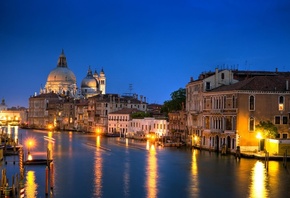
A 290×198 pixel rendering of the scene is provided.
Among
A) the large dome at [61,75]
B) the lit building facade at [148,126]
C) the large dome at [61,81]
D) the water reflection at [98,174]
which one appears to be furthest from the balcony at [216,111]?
the large dome at [61,75]

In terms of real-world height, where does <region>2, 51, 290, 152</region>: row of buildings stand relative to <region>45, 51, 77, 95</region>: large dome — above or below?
below

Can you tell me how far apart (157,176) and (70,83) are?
82507 mm

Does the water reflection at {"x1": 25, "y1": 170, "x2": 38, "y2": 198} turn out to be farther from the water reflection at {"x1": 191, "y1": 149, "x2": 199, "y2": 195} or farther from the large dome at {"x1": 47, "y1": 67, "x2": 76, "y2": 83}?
the large dome at {"x1": 47, "y1": 67, "x2": 76, "y2": 83}

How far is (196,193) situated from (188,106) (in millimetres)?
20862

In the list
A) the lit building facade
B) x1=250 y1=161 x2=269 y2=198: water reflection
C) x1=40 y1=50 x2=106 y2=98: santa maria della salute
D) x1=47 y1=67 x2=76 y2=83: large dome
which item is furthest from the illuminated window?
x1=47 y1=67 x2=76 y2=83: large dome

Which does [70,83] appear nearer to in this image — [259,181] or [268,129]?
[268,129]

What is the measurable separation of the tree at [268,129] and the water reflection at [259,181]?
3.97 m

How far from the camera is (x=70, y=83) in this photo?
4070 inches

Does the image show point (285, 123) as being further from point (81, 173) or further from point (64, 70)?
point (64, 70)

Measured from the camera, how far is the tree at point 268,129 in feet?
96.4

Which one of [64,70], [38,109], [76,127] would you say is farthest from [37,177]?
[64,70]

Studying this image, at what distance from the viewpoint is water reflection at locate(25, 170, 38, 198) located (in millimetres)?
17891

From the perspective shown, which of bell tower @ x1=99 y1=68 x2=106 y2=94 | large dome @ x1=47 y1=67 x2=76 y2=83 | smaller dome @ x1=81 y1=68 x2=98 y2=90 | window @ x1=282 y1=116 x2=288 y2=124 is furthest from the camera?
large dome @ x1=47 y1=67 x2=76 y2=83

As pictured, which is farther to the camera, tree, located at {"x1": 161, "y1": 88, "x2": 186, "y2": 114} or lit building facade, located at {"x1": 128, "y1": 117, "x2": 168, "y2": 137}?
tree, located at {"x1": 161, "y1": 88, "x2": 186, "y2": 114}
